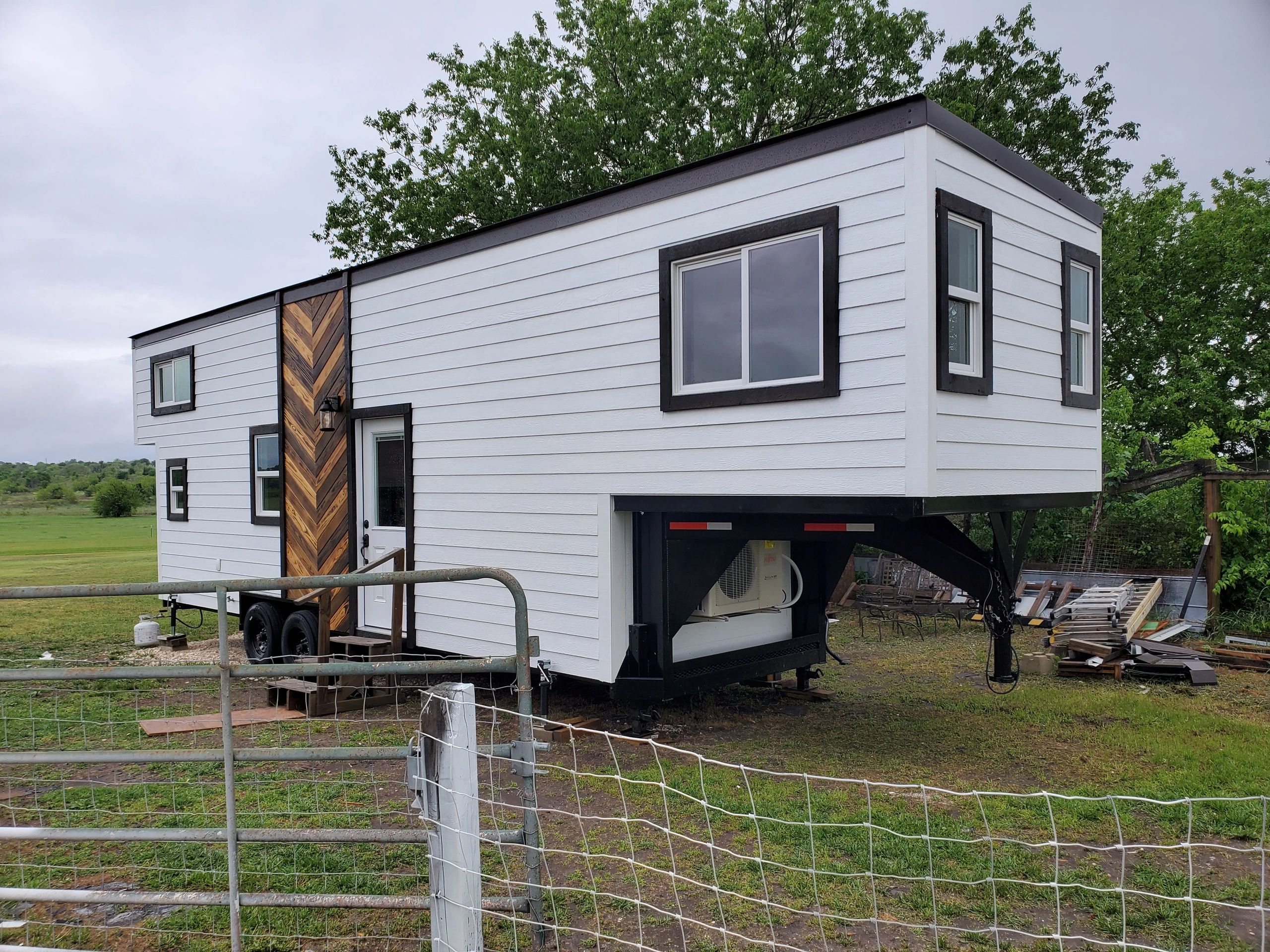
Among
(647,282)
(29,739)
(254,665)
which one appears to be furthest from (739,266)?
(29,739)

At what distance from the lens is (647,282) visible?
5684mm

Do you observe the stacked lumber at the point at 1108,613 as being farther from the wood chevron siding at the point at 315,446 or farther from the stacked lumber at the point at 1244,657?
the wood chevron siding at the point at 315,446

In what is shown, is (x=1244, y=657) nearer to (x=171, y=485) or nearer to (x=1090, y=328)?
(x=1090, y=328)

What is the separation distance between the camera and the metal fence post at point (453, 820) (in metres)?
2.33

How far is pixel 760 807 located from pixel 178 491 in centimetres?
879

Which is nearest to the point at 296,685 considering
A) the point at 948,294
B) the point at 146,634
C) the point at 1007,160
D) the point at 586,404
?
the point at 586,404

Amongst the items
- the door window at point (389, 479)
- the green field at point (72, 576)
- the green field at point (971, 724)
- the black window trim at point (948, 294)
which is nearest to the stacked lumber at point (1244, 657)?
the green field at point (971, 724)

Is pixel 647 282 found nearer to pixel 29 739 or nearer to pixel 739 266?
pixel 739 266

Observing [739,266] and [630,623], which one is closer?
[739,266]

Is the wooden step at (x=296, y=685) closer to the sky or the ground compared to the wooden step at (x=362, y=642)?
closer to the ground

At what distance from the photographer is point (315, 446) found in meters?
8.29

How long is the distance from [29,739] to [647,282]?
5.37m

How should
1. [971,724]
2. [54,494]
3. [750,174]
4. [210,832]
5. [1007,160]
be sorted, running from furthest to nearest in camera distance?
[54,494]
[971,724]
[1007,160]
[750,174]
[210,832]

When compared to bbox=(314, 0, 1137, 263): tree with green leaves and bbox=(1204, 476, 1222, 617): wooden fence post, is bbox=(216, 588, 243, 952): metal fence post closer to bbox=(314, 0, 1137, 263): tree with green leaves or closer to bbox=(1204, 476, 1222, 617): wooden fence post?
bbox=(1204, 476, 1222, 617): wooden fence post
